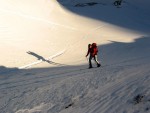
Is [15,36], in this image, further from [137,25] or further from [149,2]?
[149,2]

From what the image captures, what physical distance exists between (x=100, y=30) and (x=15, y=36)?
47.9ft

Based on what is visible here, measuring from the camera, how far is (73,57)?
3198 centimetres

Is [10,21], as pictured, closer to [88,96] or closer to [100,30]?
[100,30]

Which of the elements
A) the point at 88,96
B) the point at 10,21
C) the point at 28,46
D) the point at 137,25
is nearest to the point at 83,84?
the point at 88,96

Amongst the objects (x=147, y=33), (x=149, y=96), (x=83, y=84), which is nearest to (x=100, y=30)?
(x=147, y=33)

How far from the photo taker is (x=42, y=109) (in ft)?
43.5

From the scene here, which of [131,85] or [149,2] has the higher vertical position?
[149,2]

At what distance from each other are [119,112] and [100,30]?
3849 centimetres

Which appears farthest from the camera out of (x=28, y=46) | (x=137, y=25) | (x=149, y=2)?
(x=149, y=2)

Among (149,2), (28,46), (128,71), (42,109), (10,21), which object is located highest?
(149,2)

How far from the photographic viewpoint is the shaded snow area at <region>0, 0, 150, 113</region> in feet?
42.5

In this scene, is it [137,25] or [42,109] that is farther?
[137,25]

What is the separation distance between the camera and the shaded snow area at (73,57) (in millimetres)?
12945

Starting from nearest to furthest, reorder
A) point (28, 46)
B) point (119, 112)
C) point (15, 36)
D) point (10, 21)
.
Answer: point (119, 112), point (28, 46), point (15, 36), point (10, 21)
